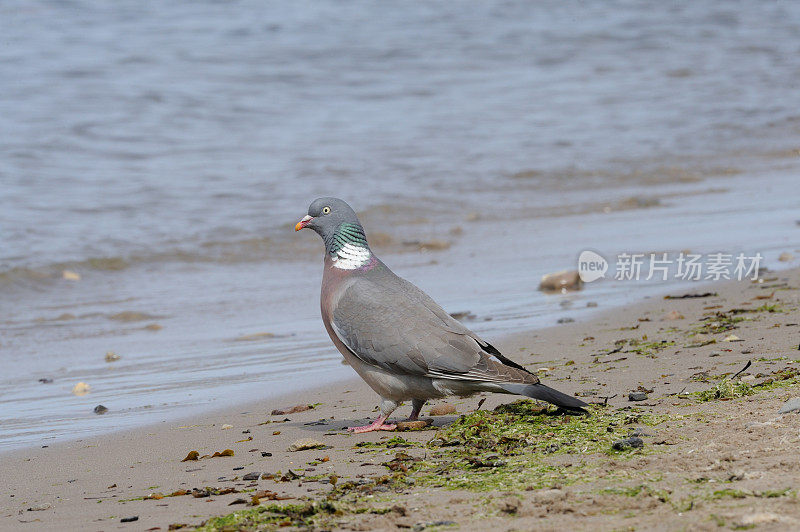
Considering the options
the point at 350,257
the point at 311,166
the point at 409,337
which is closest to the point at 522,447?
the point at 409,337

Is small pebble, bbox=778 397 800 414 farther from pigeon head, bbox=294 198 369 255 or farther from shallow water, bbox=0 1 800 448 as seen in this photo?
shallow water, bbox=0 1 800 448

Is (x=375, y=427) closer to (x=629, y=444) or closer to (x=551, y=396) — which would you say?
(x=551, y=396)

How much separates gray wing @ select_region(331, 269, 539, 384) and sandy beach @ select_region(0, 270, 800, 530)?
247 millimetres

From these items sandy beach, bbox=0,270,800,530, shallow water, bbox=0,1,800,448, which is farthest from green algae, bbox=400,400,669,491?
shallow water, bbox=0,1,800,448

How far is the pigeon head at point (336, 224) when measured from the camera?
581cm

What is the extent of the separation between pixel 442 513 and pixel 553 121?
16953mm

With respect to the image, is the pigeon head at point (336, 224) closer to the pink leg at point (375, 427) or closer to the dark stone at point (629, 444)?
the pink leg at point (375, 427)

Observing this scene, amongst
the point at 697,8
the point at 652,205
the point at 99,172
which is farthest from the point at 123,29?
the point at 697,8

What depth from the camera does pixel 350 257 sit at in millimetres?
5770

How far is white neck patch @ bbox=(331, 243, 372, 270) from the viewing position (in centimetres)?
575

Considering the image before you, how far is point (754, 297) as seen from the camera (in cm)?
763

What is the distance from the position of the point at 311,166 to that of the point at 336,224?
34.7 ft

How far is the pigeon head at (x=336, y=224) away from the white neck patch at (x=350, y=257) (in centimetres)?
2

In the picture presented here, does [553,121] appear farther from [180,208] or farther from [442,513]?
[442,513]
